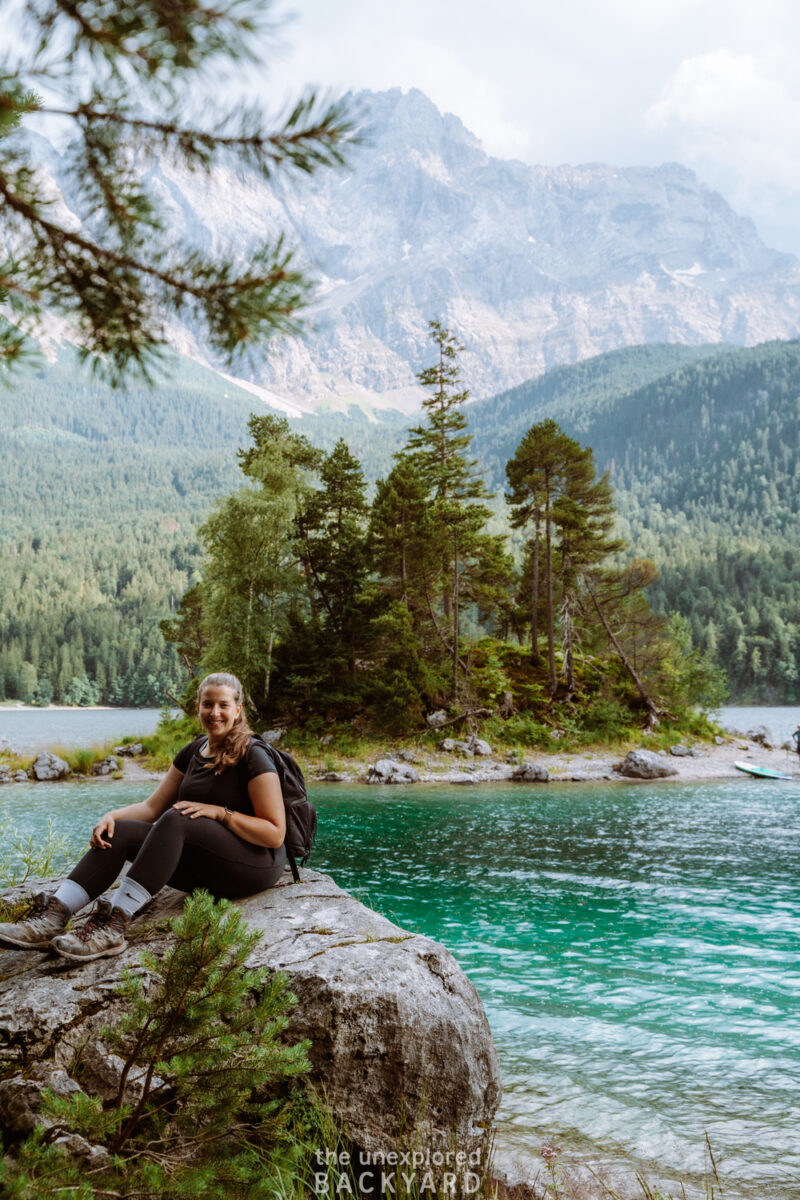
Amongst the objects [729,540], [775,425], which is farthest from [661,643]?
[775,425]

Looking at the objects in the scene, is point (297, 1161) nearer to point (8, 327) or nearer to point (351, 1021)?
point (351, 1021)

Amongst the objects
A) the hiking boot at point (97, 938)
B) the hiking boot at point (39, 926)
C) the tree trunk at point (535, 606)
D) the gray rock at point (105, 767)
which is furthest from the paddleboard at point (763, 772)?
the hiking boot at point (39, 926)

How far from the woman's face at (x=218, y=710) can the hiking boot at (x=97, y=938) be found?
103 cm

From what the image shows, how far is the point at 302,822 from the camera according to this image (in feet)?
14.8

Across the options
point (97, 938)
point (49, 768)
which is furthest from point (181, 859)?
point (49, 768)

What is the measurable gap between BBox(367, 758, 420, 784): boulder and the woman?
63.1 feet

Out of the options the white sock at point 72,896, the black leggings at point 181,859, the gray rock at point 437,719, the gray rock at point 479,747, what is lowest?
the gray rock at point 479,747

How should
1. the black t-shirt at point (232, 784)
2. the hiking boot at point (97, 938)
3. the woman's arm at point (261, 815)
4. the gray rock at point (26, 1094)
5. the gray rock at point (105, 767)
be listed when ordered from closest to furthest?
the gray rock at point (26, 1094)
the hiking boot at point (97, 938)
the woman's arm at point (261, 815)
the black t-shirt at point (232, 784)
the gray rock at point (105, 767)

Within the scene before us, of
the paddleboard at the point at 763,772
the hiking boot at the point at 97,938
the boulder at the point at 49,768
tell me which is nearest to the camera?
the hiking boot at the point at 97,938

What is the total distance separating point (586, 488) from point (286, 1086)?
28.1 m

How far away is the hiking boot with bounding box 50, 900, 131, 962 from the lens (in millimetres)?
3408

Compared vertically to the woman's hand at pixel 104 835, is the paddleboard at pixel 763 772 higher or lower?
lower

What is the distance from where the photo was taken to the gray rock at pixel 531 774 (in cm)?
2303

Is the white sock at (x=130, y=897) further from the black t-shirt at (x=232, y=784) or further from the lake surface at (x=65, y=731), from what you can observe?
the lake surface at (x=65, y=731)
